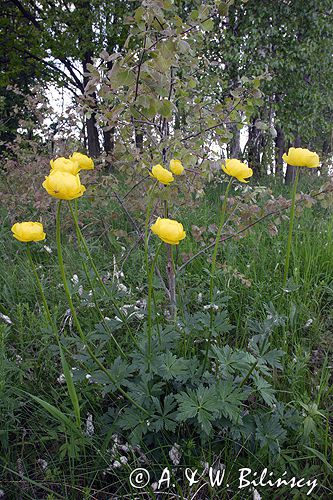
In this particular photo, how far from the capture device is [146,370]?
3.97 ft

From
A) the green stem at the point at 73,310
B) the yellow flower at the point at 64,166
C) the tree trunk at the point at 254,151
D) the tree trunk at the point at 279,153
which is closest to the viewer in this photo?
the green stem at the point at 73,310

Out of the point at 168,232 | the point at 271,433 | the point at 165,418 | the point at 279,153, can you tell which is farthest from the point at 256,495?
the point at 279,153

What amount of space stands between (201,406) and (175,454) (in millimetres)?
159

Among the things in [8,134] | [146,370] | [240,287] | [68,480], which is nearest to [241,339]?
[240,287]

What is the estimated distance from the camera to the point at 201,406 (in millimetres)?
1075

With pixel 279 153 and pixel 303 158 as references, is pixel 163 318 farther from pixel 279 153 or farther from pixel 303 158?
pixel 279 153

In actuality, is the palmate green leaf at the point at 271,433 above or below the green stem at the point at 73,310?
below

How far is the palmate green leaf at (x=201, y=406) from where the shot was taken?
105 cm

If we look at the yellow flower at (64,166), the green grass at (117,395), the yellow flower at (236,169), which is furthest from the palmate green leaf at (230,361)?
the yellow flower at (64,166)

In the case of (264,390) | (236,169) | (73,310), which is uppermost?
(236,169)

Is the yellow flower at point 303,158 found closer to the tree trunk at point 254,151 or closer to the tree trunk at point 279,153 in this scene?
the tree trunk at point 254,151

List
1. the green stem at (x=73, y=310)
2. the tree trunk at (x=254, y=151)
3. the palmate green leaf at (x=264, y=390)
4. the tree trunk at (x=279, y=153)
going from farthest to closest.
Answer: the tree trunk at (x=279, y=153) < the tree trunk at (x=254, y=151) < the palmate green leaf at (x=264, y=390) < the green stem at (x=73, y=310)

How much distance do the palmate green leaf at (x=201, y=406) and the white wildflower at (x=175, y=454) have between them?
105 millimetres

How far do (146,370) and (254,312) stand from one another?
65cm
